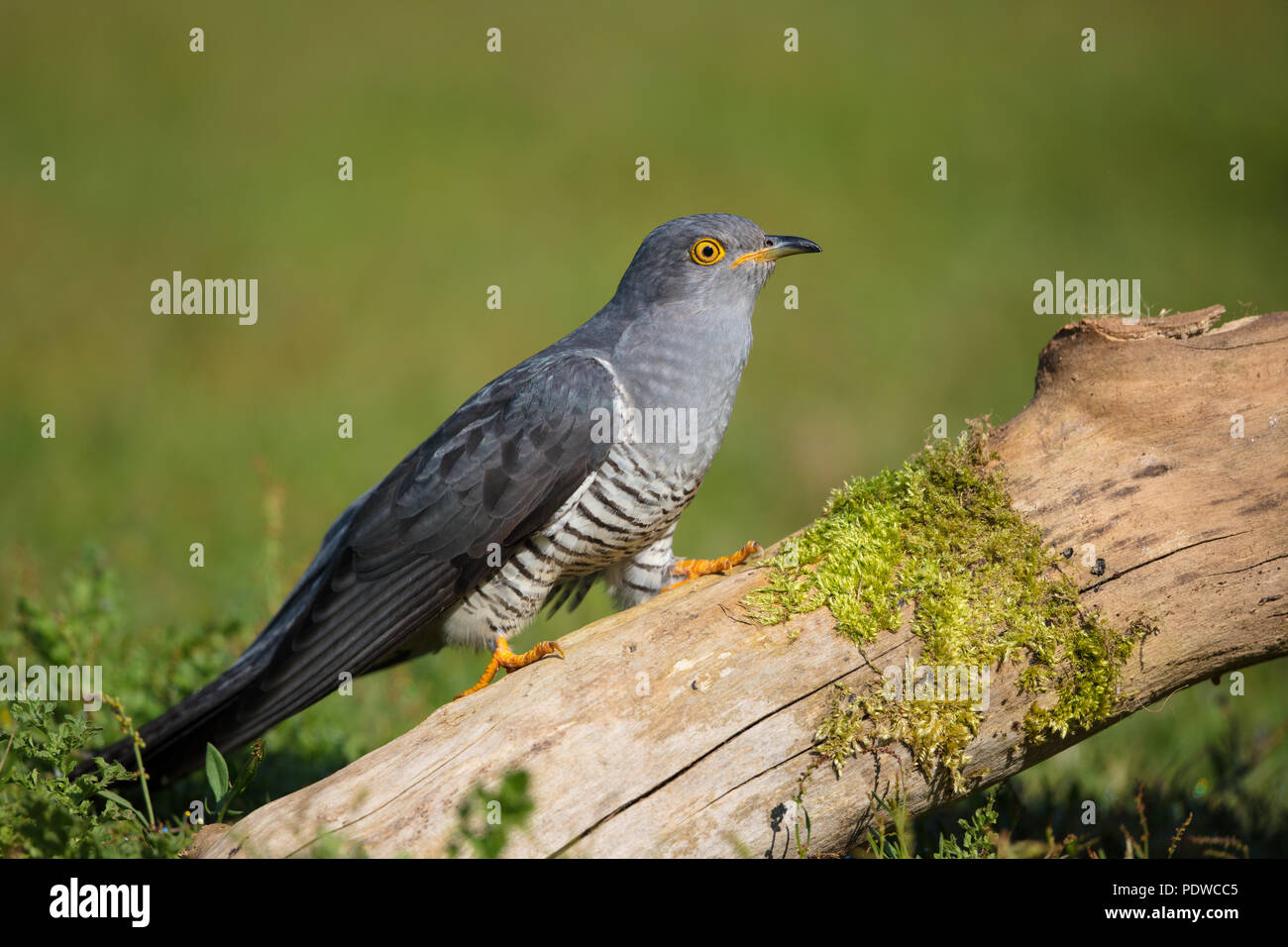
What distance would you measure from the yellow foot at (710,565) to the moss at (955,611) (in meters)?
0.34

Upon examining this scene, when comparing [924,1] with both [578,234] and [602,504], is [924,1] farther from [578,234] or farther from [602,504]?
[602,504]

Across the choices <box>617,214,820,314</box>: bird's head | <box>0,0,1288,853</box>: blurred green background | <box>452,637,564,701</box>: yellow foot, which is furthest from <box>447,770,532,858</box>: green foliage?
<box>0,0,1288,853</box>: blurred green background

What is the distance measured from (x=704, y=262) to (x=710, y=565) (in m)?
1.12

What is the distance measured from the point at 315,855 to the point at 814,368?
32.0ft

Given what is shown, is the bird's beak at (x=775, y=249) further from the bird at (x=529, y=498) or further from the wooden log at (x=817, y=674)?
Answer: the wooden log at (x=817, y=674)

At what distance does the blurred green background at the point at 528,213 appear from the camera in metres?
8.97

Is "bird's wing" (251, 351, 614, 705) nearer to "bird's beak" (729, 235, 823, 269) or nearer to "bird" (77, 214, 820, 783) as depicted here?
"bird" (77, 214, 820, 783)

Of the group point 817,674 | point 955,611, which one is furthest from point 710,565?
point 955,611

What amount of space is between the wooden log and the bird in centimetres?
47

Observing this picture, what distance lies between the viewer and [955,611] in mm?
3154

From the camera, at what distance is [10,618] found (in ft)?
18.1

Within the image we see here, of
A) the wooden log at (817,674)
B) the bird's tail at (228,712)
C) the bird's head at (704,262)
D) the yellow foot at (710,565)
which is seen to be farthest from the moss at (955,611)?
the bird's tail at (228,712)

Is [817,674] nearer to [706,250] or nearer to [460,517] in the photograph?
[460,517]
